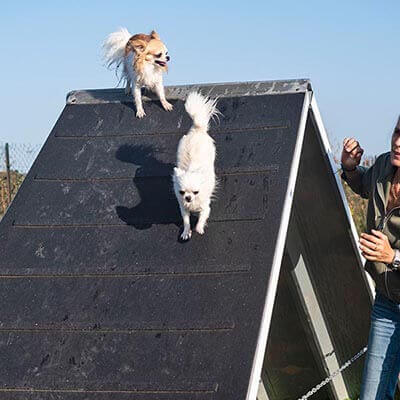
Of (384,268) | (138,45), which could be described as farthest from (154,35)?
Result: (384,268)

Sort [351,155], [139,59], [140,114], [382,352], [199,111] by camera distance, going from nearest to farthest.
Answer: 1. [382,352]
2. [351,155]
3. [199,111]
4. [140,114]
5. [139,59]

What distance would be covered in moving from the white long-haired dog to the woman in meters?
0.72

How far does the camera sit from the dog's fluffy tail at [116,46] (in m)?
5.35

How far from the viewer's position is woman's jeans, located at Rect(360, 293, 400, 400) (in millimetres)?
3604

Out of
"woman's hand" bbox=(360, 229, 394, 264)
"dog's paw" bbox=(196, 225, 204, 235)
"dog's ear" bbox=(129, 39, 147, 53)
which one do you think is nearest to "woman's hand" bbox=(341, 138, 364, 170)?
"woman's hand" bbox=(360, 229, 394, 264)

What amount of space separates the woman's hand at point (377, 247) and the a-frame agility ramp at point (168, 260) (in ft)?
1.06

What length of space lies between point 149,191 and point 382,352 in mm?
1282

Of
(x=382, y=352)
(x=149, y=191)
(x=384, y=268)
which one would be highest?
(x=384, y=268)

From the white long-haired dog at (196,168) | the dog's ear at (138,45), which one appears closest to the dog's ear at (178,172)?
the white long-haired dog at (196,168)

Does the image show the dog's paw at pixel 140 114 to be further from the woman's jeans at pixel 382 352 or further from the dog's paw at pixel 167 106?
the woman's jeans at pixel 382 352

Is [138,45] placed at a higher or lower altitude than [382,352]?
higher

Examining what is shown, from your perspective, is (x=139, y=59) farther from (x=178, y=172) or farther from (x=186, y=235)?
(x=186, y=235)

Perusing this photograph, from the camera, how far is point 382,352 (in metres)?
3.63

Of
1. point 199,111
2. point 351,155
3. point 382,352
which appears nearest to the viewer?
point 382,352
